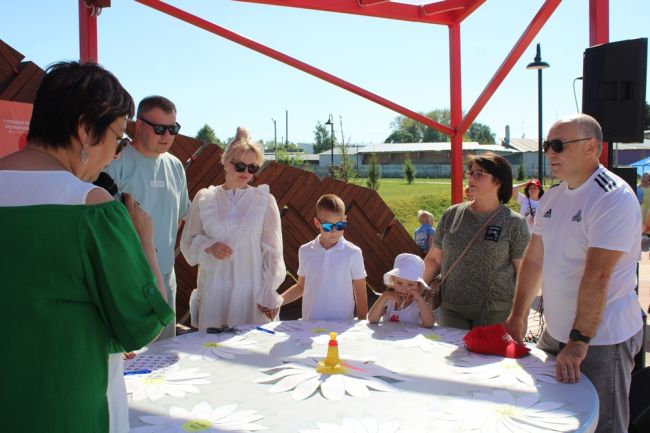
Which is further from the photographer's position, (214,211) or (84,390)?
(214,211)

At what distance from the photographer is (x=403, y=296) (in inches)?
113

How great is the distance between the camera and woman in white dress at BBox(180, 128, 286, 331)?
309 centimetres

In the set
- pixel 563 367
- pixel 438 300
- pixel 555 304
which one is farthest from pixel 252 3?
pixel 563 367

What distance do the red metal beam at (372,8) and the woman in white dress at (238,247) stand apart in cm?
260

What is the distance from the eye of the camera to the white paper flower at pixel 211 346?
2250mm

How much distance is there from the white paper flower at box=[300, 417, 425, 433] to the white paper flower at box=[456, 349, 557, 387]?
1.71 ft

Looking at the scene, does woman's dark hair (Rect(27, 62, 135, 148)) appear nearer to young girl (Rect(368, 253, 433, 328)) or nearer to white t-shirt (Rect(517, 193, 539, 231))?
young girl (Rect(368, 253, 433, 328))

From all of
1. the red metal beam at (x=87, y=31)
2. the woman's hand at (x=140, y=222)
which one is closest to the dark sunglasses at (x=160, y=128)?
the woman's hand at (x=140, y=222)

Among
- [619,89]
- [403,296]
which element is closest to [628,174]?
[619,89]

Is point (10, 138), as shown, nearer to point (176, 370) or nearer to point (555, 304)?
point (176, 370)

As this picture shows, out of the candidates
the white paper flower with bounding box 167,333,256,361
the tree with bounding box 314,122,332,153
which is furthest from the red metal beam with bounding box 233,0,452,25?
the tree with bounding box 314,122,332,153

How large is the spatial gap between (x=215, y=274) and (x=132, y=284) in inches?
77.0

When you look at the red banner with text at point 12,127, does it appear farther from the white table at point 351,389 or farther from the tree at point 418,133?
the tree at point 418,133

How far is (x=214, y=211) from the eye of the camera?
3.12m
